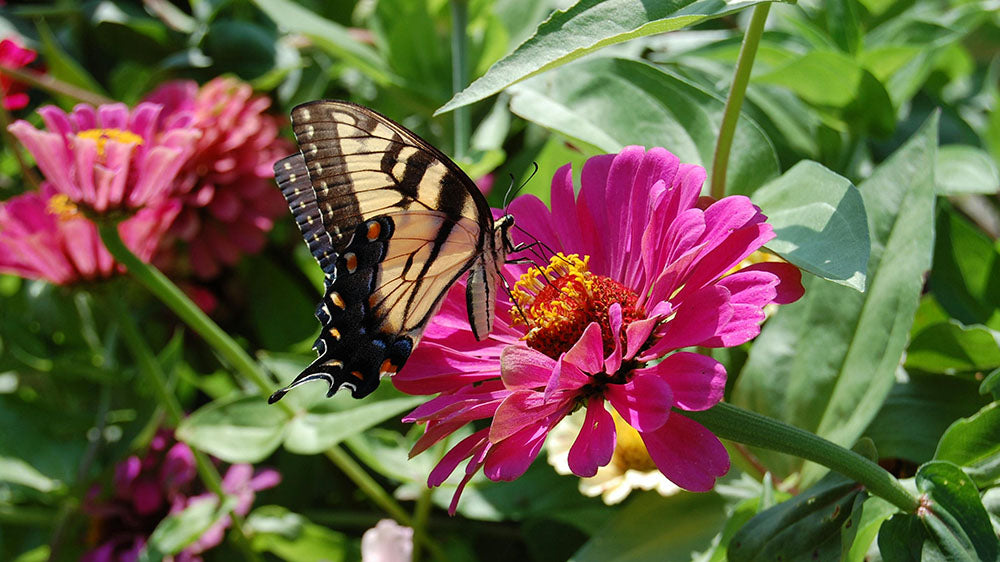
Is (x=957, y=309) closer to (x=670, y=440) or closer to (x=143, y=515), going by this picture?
(x=670, y=440)

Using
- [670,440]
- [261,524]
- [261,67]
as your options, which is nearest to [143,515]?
[261,524]

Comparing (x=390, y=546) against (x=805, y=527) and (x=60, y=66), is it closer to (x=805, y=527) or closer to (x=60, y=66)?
(x=805, y=527)

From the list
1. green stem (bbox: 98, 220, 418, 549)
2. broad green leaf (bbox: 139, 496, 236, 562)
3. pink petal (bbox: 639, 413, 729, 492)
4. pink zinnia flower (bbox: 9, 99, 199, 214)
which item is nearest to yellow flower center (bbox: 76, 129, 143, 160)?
pink zinnia flower (bbox: 9, 99, 199, 214)

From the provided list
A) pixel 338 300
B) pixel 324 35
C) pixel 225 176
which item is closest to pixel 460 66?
pixel 324 35

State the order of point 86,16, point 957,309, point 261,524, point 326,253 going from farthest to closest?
point 86,16 < point 261,524 < point 957,309 < point 326,253

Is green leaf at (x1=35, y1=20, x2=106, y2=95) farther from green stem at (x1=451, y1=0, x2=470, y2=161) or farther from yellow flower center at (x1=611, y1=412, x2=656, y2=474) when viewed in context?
yellow flower center at (x1=611, y1=412, x2=656, y2=474)

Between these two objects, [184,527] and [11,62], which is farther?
[11,62]

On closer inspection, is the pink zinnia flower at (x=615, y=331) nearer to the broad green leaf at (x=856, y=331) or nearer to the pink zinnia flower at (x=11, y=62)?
the broad green leaf at (x=856, y=331)
